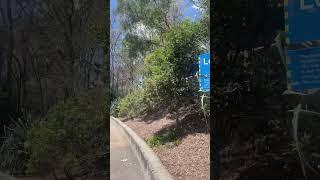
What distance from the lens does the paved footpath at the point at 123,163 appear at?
35.5ft

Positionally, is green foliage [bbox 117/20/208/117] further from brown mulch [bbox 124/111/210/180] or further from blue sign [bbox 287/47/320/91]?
blue sign [bbox 287/47/320/91]

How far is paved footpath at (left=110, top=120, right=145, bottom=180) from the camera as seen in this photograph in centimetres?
1081

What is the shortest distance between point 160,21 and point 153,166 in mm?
10871

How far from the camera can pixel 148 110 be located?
829 inches

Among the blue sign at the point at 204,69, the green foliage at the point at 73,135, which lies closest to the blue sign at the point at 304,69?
the green foliage at the point at 73,135

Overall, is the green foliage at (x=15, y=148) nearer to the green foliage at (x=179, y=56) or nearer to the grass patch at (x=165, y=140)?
the grass patch at (x=165, y=140)

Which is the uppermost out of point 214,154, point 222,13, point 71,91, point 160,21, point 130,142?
point 160,21

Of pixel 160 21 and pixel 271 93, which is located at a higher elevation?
pixel 160 21

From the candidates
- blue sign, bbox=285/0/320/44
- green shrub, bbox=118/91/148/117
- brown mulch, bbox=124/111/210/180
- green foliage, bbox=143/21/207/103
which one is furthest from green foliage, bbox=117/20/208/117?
blue sign, bbox=285/0/320/44

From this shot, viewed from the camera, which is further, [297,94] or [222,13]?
[222,13]

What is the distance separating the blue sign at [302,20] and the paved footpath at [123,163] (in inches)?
260

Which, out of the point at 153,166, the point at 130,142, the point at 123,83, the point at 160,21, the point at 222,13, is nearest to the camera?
the point at 222,13

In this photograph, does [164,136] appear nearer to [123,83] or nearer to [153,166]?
[153,166]

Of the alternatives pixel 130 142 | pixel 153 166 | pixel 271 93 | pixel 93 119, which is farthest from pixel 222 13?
pixel 130 142
